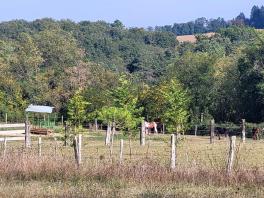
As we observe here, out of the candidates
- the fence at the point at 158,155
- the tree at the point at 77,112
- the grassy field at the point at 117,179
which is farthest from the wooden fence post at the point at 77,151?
the tree at the point at 77,112

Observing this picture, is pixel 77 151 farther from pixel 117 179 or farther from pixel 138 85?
pixel 138 85

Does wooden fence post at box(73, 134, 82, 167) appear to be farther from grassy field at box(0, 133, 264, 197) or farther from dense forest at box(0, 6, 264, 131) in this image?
dense forest at box(0, 6, 264, 131)

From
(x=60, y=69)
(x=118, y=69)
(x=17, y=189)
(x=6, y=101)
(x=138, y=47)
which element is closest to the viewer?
(x=17, y=189)

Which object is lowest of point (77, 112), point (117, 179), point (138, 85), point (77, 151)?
point (117, 179)

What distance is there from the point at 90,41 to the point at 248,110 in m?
74.6

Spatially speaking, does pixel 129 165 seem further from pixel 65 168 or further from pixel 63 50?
pixel 63 50

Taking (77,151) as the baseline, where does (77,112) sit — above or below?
above

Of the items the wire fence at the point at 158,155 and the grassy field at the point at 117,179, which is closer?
the grassy field at the point at 117,179

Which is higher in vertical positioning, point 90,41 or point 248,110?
point 90,41

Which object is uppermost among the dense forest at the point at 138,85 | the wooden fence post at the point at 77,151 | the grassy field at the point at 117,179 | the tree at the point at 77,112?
the dense forest at the point at 138,85

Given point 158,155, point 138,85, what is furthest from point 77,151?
point 138,85

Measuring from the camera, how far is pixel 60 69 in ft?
279

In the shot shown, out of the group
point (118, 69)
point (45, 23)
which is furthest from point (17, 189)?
point (45, 23)

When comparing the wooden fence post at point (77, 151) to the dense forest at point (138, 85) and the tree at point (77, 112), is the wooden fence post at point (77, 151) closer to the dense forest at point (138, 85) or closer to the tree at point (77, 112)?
the tree at point (77, 112)
